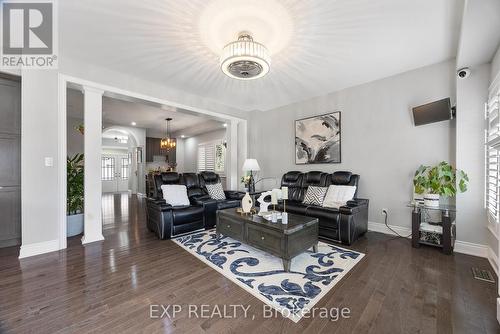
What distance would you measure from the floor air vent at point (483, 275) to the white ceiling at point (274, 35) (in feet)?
8.98

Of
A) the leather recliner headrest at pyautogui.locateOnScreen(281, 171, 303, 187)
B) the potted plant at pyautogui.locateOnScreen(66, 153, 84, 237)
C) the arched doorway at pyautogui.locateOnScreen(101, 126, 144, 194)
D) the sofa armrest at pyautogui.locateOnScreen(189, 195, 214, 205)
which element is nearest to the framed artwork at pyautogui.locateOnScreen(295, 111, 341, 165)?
the leather recliner headrest at pyautogui.locateOnScreen(281, 171, 303, 187)

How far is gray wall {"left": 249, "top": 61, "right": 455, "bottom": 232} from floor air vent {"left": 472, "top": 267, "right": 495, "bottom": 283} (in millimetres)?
1153

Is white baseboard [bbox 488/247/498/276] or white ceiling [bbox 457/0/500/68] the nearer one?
white ceiling [bbox 457/0/500/68]

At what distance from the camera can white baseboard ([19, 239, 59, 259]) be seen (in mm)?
2777

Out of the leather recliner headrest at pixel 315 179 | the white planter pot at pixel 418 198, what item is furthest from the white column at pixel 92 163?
the white planter pot at pixel 418 198

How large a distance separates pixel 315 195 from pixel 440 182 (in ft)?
5.85

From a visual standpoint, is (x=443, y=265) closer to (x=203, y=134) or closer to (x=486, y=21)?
(x=486, y=21)

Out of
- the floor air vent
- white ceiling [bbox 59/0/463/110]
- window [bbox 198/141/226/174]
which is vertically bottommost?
the floor air vent

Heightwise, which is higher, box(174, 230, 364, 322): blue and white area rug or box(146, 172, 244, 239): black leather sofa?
box(146, 172, 244, 239): black leather sofa

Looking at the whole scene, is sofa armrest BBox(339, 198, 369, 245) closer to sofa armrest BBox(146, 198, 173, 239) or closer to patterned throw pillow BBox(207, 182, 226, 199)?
patterned throw pillow BBox(207, 182, 226, 199)

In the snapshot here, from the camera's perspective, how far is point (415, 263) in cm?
257

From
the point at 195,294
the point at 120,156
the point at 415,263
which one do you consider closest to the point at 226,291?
the point at 195,294

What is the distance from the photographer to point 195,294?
77.9 inches

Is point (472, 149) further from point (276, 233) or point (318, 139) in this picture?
point (276, 233)
